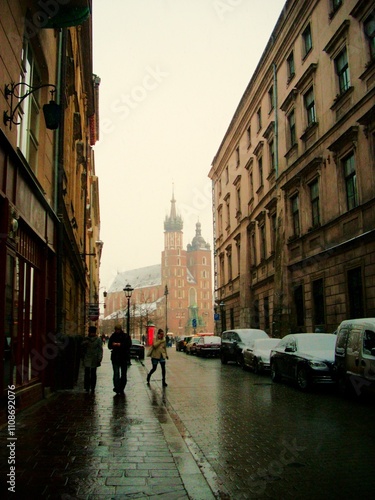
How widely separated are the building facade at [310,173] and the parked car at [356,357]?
485 cm

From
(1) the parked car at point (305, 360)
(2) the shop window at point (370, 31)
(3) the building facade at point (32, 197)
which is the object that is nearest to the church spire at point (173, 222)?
(2) the shop window at point (370, 31)

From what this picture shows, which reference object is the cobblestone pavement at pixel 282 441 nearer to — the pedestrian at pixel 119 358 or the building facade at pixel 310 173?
the pedestrian at pixel 119 358

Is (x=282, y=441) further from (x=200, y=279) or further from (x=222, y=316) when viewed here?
(x=200, y=279)

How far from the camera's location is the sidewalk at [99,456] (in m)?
4.91

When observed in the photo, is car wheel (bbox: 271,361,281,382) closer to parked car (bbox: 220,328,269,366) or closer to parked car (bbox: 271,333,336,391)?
parked car (bbox: 271,333,336,391)

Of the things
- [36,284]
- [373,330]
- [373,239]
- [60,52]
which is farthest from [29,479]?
[373,239]

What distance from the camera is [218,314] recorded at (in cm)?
4275

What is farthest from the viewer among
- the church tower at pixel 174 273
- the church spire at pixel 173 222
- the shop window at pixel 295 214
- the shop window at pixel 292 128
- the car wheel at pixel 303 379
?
the church spire at pixel 173 222

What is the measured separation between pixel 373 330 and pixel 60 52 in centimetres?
1113

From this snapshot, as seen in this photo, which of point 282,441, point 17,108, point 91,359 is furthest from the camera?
point 91,359

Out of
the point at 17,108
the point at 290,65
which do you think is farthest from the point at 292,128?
the point at 17,108

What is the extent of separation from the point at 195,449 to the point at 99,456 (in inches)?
54.4

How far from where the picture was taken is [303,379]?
14.0 meters

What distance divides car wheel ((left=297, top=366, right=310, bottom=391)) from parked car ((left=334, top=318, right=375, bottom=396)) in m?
0.87
